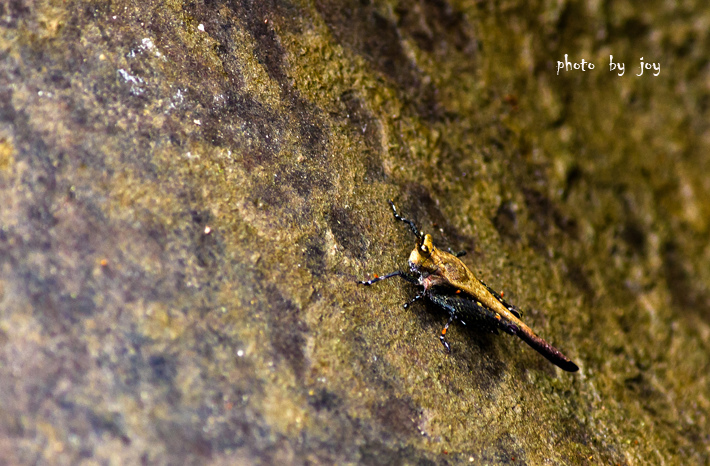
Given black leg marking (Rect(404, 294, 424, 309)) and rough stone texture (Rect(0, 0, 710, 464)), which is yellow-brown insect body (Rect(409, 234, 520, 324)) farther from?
rough stone texture (Rect(0, 0, 710, 464))

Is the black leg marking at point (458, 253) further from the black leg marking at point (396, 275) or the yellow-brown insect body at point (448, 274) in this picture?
the black leg marking at point (396, 275)

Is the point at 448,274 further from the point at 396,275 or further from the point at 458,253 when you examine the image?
the point at 396,275

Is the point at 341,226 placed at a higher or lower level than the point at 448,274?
higher

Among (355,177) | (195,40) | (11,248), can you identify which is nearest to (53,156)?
(11,248)

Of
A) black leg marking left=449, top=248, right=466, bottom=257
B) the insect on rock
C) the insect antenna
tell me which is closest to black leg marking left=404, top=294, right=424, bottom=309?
the insect on rock

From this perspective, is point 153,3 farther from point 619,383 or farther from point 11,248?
point 619,383

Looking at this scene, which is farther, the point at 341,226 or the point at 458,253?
the point at 458,253

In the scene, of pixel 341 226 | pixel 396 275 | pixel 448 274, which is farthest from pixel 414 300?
pixel 341 226
